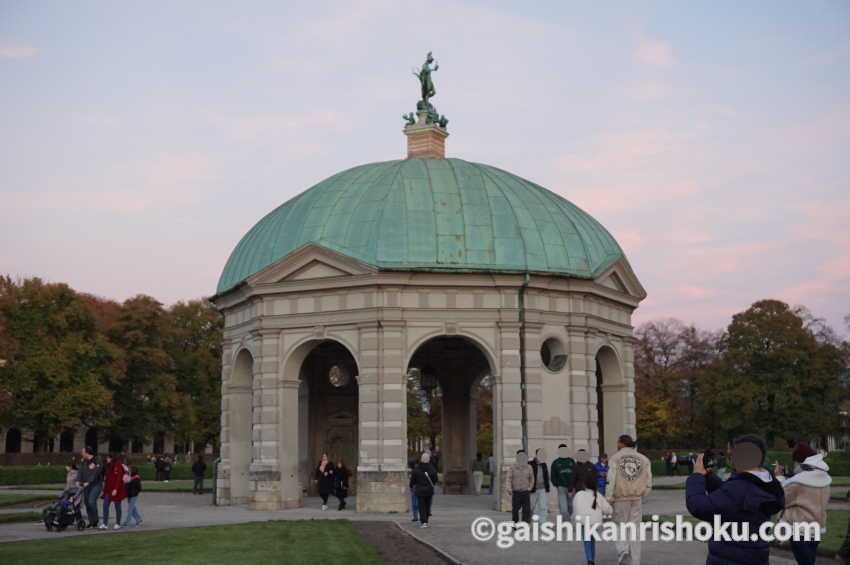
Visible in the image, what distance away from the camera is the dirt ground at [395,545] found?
1769 cm

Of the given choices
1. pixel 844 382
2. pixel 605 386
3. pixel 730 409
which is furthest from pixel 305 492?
pixel 844 382

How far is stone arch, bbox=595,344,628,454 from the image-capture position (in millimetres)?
34719

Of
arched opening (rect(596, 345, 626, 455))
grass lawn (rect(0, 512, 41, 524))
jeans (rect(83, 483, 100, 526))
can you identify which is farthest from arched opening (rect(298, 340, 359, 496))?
jeans (rect(83, 483, 100, 526))

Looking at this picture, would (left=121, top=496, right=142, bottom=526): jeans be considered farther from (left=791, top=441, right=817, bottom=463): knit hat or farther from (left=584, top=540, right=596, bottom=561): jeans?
(left=791, top=441, right=817, bottom=463): knit hat

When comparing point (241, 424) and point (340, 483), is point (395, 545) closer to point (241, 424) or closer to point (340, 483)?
point (340, 483)

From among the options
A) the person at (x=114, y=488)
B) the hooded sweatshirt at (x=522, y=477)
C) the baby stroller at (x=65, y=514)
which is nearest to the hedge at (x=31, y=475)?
the person at (x=114, y=488)

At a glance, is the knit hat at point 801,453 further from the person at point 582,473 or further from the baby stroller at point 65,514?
the baby stroller at point 65,514

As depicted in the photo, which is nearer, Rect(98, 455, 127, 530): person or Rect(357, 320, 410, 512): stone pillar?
Rect(98, 455, 127, 530): person

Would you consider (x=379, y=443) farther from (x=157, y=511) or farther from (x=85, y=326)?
(x=85, y=326)

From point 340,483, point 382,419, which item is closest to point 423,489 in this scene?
point 382,419

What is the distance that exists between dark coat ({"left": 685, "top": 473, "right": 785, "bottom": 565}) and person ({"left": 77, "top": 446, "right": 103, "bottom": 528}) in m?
19.9

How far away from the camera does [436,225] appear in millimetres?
31547

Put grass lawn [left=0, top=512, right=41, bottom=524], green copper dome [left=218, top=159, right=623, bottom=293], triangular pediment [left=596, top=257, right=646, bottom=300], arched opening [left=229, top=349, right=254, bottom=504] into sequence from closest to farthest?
grass lawn [left=0, top=512, right=41, bottom=524]
green copper dome [left=218, top=159, right=623, bottom=293]
triangular pediment [left=596, top=257, right=646, bottom=300]
arched opening [left=229, top=349, right=254, bottom=504]

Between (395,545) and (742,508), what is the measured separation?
13.1 meters
